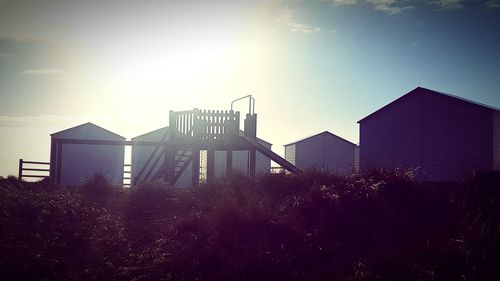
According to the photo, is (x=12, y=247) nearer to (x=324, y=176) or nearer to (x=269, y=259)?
(x=269, y=259)

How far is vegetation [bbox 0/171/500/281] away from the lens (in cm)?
529

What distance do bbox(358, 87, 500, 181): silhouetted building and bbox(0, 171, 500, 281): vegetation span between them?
11.2 m

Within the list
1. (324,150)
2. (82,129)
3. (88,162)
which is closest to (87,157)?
(88,162)

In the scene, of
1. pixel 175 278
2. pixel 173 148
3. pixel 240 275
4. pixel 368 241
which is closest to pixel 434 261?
pixel 368 241

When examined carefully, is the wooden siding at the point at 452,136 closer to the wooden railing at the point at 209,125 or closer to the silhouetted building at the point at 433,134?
the silhouetted building at the point at 433,134

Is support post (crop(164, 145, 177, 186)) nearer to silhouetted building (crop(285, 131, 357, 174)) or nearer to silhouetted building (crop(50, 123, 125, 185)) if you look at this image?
silhouetted building (crop(50, 123, 125, 185))

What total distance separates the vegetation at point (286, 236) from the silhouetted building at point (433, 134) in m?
11.2

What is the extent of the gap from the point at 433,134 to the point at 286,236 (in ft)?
53.8

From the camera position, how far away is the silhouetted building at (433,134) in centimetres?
1830

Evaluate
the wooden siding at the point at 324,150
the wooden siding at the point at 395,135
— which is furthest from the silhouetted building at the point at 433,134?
the wooden siding at the point at 324,150

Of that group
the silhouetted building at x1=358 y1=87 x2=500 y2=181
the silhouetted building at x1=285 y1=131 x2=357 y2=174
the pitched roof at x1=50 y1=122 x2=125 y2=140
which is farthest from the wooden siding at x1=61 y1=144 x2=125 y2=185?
the silhouetted building at x1=358 y1=87 x2=500 y2=181

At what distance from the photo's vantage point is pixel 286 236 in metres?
6.34

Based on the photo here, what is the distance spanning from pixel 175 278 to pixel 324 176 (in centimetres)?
471

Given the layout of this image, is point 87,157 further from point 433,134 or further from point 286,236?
point 286,236
